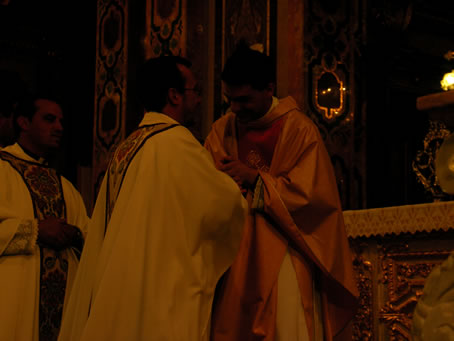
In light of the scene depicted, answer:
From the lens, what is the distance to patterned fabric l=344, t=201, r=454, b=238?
357cm

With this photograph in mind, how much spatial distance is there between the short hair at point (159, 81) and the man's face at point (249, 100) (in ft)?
0.88

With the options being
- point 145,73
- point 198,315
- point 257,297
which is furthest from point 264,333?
point 145,73

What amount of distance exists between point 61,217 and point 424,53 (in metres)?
6.15

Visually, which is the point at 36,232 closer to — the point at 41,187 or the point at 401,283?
the point at 41,187

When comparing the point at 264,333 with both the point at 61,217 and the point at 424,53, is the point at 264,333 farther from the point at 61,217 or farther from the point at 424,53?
the point at 424,53

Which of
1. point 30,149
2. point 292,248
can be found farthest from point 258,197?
point 30,149

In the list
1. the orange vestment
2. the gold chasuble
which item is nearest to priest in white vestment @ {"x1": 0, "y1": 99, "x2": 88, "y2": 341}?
the gold chasuble

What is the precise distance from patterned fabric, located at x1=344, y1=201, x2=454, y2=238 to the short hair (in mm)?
1381

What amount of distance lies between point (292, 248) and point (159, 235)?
66cm

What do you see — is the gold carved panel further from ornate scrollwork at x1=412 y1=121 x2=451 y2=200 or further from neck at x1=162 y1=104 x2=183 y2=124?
neck at x1=162 y1=104 x2=183 y2=124

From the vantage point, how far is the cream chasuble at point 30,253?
369 cm

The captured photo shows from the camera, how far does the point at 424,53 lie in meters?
8.94

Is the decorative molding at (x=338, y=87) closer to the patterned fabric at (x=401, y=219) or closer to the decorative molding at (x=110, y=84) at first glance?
the patterned fabric at (x=401, y=219)

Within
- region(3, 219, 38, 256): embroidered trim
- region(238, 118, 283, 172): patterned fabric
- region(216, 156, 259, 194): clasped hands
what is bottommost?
region(3, 219, 38, 256): embroidered trim
